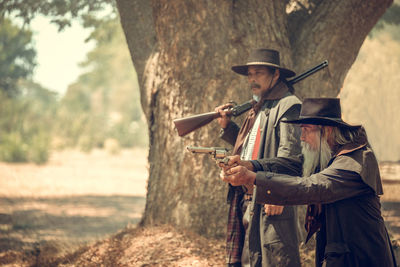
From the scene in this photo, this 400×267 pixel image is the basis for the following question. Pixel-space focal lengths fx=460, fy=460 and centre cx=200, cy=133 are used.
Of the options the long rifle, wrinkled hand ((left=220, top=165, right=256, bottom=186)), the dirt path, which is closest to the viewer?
wrinkled hand ((left=220, top=165, right=256, bottom=186))

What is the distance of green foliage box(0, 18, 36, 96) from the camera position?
3011cm

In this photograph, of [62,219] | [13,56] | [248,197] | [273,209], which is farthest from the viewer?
[13,56]

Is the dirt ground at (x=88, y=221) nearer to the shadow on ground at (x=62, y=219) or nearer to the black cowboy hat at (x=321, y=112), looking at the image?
the shadow on ground at (x=62, y=219)

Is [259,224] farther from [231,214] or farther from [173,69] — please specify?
[173,69]

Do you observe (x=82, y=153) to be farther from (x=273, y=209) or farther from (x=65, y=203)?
(x=273, y=209)

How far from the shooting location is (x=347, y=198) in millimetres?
3033

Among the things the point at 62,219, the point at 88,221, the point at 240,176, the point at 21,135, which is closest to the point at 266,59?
the point at 240,176

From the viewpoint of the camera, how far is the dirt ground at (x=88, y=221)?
220 inches

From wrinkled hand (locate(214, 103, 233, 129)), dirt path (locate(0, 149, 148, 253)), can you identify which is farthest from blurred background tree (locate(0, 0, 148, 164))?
wrinkled hand (locate(214, 103, 233, 129))

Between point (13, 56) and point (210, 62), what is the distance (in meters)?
32.5

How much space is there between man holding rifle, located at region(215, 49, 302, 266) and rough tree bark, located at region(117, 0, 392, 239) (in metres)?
1.05

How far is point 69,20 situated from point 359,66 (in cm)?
1766

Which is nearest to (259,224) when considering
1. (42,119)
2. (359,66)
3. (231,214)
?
(231,214)

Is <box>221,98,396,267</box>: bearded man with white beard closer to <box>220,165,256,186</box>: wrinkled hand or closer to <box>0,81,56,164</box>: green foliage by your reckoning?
<box>220,165,256,186</box>: wrinkled hand
